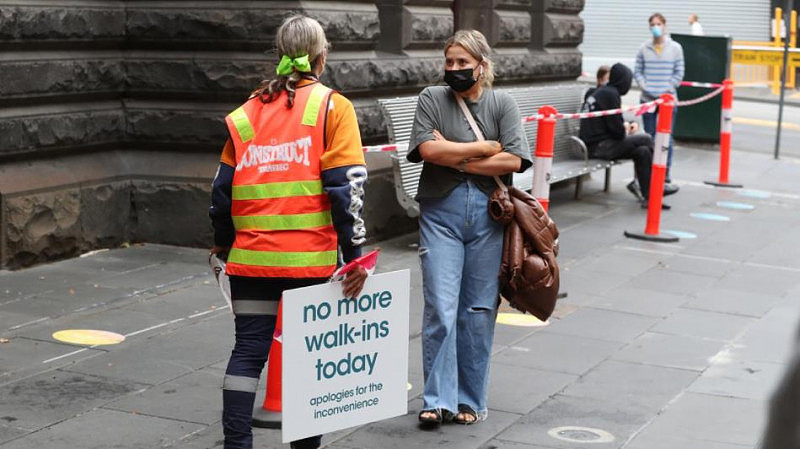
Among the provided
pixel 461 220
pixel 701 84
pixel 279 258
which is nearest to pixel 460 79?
pixel 461 220

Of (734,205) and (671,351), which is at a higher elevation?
(671,351)

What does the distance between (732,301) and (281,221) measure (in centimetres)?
499

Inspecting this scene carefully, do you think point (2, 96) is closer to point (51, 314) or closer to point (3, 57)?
point (3, 57)

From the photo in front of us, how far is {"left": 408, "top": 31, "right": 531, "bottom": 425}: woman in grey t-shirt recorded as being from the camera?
17.6 ft

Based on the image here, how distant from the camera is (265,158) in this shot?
14.3ft

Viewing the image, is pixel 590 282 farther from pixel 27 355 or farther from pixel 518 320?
pixel 27 355

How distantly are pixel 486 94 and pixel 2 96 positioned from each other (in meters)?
4.19

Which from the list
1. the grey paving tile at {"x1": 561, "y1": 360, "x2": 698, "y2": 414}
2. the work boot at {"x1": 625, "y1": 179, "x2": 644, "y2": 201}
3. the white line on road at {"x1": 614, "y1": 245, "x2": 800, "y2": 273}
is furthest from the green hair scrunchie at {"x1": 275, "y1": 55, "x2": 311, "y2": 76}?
the work boot at {"x1": 625, "y1": 179, "x2": 644, "y2": 201}

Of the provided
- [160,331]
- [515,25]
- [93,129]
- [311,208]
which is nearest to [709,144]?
[515,25]

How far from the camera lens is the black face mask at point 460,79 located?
17.5ft

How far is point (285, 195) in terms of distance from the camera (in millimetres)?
4371

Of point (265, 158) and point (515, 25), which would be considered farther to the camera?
point (515, 25)

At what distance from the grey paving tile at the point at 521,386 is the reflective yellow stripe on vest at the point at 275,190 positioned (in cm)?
187

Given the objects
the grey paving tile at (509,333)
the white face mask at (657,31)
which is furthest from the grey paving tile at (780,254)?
the white face mask at (657,31)
